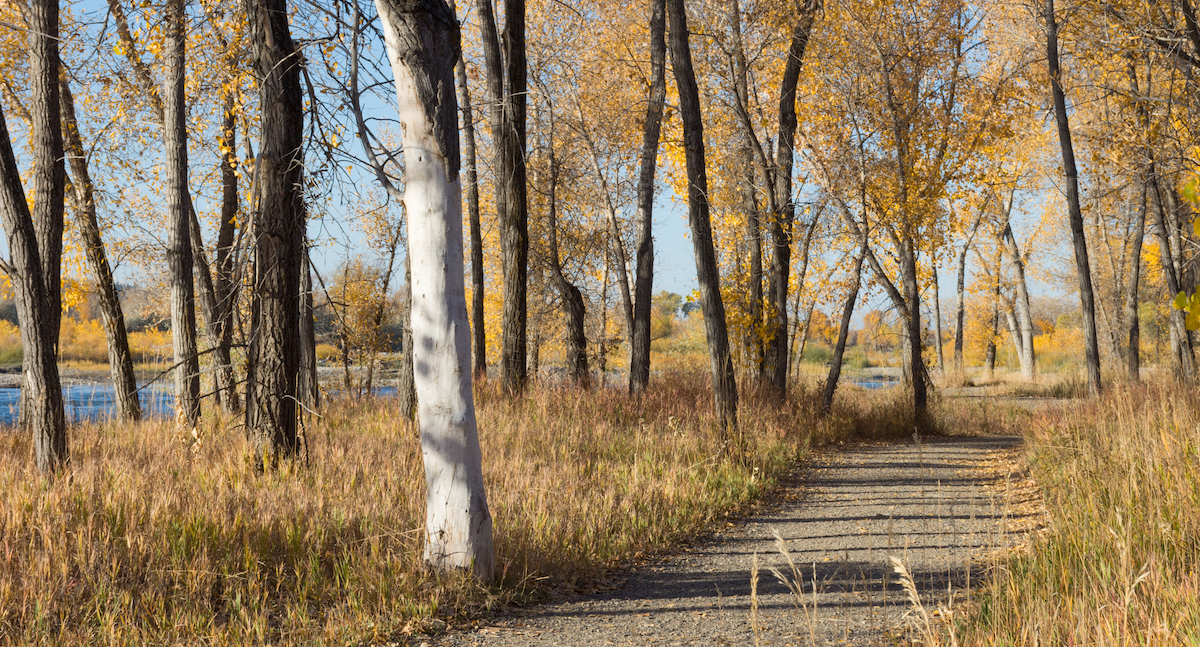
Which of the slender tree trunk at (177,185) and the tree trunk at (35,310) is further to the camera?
the slender tree trunk at (177,185)

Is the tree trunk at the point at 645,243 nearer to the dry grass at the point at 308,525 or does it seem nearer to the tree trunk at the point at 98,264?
the dry grass at the point at 308,525

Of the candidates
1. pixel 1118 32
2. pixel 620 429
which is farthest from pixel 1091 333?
pixel 620 429

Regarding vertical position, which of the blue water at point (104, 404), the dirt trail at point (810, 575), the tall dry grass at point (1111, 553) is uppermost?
the blue water at point (104, 404)

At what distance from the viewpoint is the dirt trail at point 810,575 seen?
3.96m

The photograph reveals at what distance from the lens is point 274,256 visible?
6.39 meters

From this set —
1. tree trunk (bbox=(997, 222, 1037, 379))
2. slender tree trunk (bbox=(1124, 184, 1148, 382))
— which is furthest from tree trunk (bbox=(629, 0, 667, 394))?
tree trunk (bbox=(997, 222, 1037, 379))

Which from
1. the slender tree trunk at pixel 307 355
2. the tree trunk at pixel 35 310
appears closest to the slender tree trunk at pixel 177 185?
the slender tree trunk at pixel 307 355

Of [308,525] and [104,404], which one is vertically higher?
[104,404]

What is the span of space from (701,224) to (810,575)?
16.7 feet

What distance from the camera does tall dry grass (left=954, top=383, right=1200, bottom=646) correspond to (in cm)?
291

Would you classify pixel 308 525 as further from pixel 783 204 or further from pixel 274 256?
pixel 783 204

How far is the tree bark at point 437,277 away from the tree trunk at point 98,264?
815 cm

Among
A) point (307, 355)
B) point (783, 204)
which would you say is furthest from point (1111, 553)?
point (307, 355)

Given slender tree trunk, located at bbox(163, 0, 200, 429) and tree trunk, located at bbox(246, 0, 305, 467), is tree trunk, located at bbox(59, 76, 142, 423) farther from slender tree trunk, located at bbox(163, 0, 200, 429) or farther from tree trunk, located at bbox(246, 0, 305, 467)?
tree trunk, located at bbox(246, 0, 305, 467)
